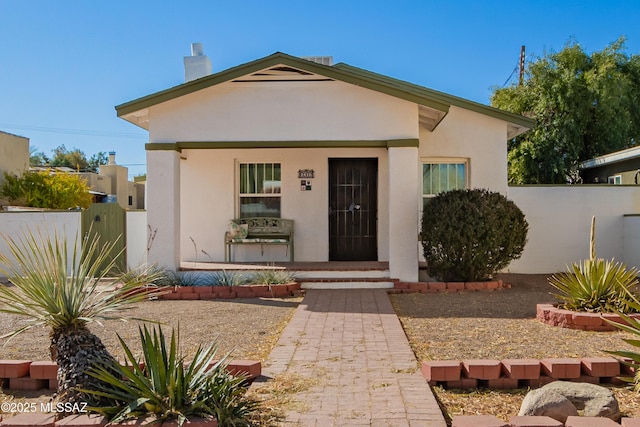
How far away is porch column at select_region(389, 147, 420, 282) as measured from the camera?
33.9ft

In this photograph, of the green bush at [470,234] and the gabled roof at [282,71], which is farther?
the gabled roof at [282,71]

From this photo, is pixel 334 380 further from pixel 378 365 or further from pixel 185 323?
pixel 185 323

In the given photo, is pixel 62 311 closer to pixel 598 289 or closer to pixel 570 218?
pixel 598 289

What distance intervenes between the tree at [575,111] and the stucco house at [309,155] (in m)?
7.97

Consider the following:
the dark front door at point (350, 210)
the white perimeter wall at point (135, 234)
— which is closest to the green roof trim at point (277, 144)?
the dark front door at point (350, 210)

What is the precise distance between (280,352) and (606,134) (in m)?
18.2

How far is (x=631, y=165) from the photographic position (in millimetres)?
16000

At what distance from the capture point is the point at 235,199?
41.9 ft

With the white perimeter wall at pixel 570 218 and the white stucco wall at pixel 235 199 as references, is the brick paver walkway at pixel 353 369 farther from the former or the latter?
the white perimeter wall at pixel 570 218

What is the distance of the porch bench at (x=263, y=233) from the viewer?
1202cm

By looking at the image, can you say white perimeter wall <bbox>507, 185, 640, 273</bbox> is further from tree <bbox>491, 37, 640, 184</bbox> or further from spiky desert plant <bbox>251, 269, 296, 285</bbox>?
tree <bbox>491, 37, 640, 184</bbox>

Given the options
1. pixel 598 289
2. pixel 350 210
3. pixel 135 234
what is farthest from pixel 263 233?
pixel 598 289

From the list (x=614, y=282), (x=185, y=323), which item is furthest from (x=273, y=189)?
(x=614, y=282)

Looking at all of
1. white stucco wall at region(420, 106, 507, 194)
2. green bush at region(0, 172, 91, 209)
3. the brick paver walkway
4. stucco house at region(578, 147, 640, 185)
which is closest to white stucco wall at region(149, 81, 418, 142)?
white stucco wall at region(420, 106, 507, 194)
